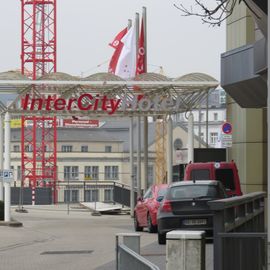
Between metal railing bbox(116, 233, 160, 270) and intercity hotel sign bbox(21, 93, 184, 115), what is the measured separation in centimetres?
2376

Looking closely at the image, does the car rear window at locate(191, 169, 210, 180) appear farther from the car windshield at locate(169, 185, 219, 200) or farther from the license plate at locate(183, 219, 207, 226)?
the license plate at locate(183, 219, 207, 226)

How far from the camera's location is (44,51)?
79.1 metres

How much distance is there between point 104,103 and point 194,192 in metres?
14.0

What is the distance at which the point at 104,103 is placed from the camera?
113 ft

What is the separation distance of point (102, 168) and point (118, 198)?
48731 millimetres

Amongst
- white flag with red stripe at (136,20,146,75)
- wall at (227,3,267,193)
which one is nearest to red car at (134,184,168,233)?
wall at (227,3,267,193)

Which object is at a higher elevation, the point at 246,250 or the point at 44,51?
the point at 44,51

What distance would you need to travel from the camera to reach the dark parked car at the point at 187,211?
20.5 m

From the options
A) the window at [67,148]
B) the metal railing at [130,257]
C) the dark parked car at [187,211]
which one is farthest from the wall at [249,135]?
the window at [67,148]

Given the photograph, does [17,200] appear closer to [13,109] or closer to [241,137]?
[13,109]

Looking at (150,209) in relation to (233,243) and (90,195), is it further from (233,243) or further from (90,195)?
(90,195)

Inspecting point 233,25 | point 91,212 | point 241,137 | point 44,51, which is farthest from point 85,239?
point 44,51

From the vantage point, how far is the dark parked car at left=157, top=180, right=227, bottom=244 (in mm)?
20500

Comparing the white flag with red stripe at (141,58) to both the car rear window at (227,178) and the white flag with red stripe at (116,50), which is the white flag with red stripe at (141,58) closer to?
the white flag with red stripe at (116,50)
